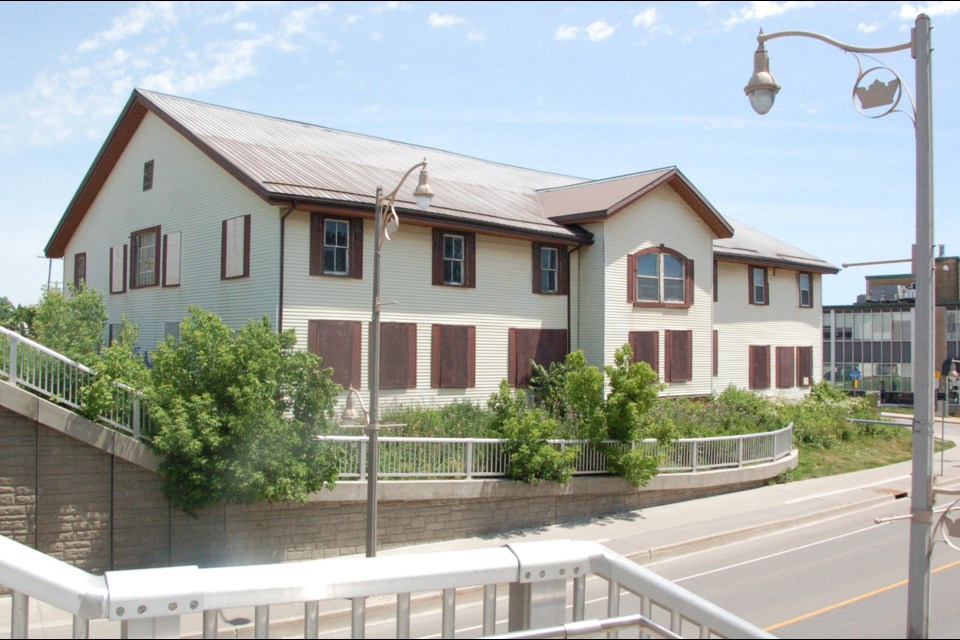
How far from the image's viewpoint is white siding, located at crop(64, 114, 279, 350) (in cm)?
2033

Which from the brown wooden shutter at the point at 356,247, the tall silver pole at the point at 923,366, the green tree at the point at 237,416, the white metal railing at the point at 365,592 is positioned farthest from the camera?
the brown wooden shutter at the point at 356,247

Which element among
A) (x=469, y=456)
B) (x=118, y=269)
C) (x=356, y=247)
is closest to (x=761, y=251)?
(x=356, y=247)

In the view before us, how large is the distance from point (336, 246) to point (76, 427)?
826 centimetres

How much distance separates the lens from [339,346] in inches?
795

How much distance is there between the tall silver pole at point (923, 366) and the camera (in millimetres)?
6516

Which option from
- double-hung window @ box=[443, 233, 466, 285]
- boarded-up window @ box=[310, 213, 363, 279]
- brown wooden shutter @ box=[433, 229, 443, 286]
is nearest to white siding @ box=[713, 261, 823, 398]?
double-hung window @ box=[443, 233, 466, 285]

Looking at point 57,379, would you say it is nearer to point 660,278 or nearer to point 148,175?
point 148,175

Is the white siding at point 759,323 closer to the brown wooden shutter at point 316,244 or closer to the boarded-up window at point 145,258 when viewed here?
the brown wooden shutter at point 316,244

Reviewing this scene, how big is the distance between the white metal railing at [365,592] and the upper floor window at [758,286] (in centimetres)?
3187

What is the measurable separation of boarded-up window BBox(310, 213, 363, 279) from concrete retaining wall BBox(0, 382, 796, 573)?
6.54 metres

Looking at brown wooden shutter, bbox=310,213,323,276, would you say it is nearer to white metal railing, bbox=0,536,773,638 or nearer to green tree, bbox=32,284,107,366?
green tree, bbox=32,284,107,366

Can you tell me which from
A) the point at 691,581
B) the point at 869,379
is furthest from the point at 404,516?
the point at 869,379

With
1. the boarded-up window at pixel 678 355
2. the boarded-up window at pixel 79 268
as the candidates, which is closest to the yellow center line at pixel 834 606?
the boarded-up window at pixel 678 355

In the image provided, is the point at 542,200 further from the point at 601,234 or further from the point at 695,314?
the point at 695,314
